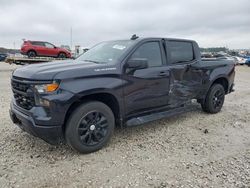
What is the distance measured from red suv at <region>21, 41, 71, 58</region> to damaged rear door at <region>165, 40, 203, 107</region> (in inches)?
631

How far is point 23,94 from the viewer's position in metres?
3.72

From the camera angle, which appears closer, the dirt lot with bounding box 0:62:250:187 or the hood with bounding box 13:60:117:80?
the dirt lot with bounding box 0:62:250:187

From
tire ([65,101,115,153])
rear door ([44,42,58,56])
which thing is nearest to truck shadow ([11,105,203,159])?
tire ([65,101,115,153])

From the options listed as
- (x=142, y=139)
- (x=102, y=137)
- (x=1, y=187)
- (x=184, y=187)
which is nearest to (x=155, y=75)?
(x=142, y=139)

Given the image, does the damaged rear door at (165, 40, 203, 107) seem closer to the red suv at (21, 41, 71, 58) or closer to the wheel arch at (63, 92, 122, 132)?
the wheel arch at (63, 92, 122, 132)

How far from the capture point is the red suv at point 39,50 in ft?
62.1

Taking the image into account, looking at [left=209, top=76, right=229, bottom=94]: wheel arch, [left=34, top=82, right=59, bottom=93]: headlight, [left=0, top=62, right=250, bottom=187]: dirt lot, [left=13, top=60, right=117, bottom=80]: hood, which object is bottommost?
[left=0, top=62, right=250, bottom=187]: dirt lot

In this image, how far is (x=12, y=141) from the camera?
429 centimetres

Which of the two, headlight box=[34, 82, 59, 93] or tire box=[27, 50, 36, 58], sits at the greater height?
tire box=[27, 50, 36, 58]

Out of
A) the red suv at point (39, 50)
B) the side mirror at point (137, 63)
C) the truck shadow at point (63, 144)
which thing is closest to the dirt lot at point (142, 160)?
the truck shadow at point (63, 144)

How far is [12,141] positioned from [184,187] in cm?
298

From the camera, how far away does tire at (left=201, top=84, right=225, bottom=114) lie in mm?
6066

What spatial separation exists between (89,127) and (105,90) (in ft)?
2.05

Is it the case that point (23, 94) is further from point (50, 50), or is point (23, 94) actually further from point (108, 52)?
point (50, 50)
